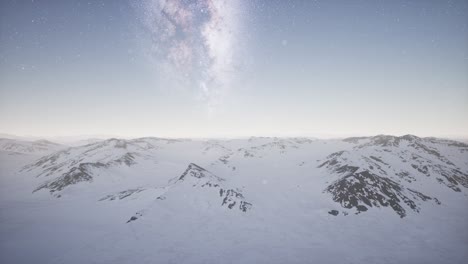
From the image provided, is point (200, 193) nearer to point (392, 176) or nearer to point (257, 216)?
point (257, 216)

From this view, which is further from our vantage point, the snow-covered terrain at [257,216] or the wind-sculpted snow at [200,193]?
the wind-sculpted snow at [200,193]

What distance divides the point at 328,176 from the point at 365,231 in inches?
1851

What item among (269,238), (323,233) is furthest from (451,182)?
(269,238)

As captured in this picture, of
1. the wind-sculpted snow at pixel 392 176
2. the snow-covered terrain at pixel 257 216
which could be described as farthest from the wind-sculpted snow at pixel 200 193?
the wind-sculpted snow at pixel 392 176

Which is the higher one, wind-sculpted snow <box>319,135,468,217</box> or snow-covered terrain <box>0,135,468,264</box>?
wind-sculpted snow <box>319,135,468,217</box>

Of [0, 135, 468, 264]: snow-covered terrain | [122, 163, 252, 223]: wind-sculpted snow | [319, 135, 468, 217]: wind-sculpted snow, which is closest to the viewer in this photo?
[0, 135, 468, 264]: snow-covered terrain

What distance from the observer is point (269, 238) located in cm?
7106

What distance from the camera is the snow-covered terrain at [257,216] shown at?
63.6 m

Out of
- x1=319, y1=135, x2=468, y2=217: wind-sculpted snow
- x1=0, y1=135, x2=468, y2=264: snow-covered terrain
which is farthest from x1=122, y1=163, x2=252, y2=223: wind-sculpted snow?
x1=319, y1=135, x2=468, y2=217: wind-sculpted snow

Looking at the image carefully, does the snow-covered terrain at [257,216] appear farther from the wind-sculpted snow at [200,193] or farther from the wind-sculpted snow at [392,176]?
the wind-sculpted snow at [392,176]

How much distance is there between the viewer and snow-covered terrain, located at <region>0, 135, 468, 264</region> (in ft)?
209

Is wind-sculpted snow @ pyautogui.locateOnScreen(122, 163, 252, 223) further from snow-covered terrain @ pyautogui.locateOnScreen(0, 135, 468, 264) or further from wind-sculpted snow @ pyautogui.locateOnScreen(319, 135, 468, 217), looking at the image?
wind-sculpted snow @ pyautogui.locateOnScreen(319, 135, 468, 217)

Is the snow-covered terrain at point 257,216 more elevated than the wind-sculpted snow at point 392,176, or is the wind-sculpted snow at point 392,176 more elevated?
the wind-sculpted snow at point 392,176

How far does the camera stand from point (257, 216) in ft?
283
